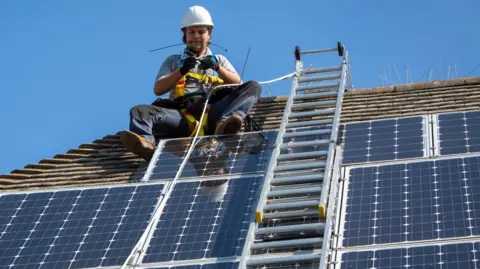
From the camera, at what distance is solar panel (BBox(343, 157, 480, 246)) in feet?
38.2

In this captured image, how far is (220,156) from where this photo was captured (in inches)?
562

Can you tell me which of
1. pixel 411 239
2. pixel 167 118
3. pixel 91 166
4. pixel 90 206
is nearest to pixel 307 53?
pixel 167 118

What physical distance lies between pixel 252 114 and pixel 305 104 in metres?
1.67

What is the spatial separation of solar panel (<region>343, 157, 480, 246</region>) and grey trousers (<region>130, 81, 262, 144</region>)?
2488 millimetres

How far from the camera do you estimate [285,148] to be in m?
13.6

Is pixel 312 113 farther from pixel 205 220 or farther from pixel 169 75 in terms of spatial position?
pixel 205 220

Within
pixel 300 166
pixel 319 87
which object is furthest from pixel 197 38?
pixel 300 166

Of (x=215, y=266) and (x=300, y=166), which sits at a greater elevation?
(x=300, y=166)

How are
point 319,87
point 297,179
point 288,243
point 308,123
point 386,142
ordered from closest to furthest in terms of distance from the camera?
point 288,243
point 297,179
point 386,142
point 308,123
point 319,87

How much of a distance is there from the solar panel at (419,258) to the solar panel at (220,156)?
8.26 feet

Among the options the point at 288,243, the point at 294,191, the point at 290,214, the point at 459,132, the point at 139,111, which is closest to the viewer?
the point at 288,243

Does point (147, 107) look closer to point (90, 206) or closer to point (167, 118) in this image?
point (167, 118)

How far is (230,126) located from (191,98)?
3.48 feet

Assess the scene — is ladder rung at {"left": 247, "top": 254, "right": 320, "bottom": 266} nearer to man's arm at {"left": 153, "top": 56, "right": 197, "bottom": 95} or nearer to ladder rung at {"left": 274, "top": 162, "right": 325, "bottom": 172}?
ladder rung at {"left": 274, "top": 162, "right": 325, "bottom": 172}
